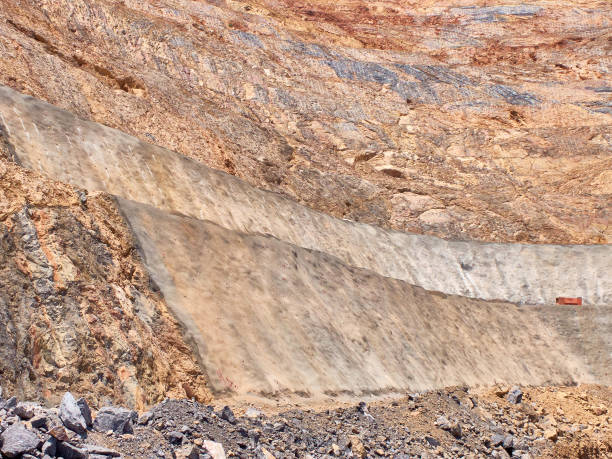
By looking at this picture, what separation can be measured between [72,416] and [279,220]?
45.2 ft

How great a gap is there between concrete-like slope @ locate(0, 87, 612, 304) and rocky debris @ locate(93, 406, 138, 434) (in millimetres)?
7649

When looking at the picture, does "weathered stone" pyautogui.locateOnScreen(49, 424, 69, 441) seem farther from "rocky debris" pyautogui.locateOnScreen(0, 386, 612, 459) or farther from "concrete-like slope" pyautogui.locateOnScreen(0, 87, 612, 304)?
"concrete-like slope" pyautogui.locateOnScreen(0, 87, 612, 304)

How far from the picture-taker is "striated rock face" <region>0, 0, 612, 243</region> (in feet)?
81.4

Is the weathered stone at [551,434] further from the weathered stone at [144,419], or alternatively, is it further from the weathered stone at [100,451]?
the weathered stone at [100,451]

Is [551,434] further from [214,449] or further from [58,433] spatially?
[58,433]

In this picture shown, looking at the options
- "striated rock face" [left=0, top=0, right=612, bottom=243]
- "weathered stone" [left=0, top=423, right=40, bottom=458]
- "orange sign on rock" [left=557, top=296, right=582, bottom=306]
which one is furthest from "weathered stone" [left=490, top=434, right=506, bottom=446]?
"orange sign on rock" [left=557, top=296, right=582, bottom=306]

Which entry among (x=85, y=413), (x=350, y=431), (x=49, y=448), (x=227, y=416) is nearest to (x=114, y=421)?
(x=85, y=413)

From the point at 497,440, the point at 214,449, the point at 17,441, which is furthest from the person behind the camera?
the point at 497,440

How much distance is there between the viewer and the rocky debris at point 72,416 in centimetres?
684

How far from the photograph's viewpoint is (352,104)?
36625mm

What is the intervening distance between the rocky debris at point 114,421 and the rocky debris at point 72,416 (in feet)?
0.95

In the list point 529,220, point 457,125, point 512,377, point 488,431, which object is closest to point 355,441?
point 488,431

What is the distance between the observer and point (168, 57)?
1299 inches

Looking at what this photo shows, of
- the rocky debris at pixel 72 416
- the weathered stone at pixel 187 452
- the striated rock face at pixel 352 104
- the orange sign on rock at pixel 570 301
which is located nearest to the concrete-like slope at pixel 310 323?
the orange sign on rock at pixel 570 301
